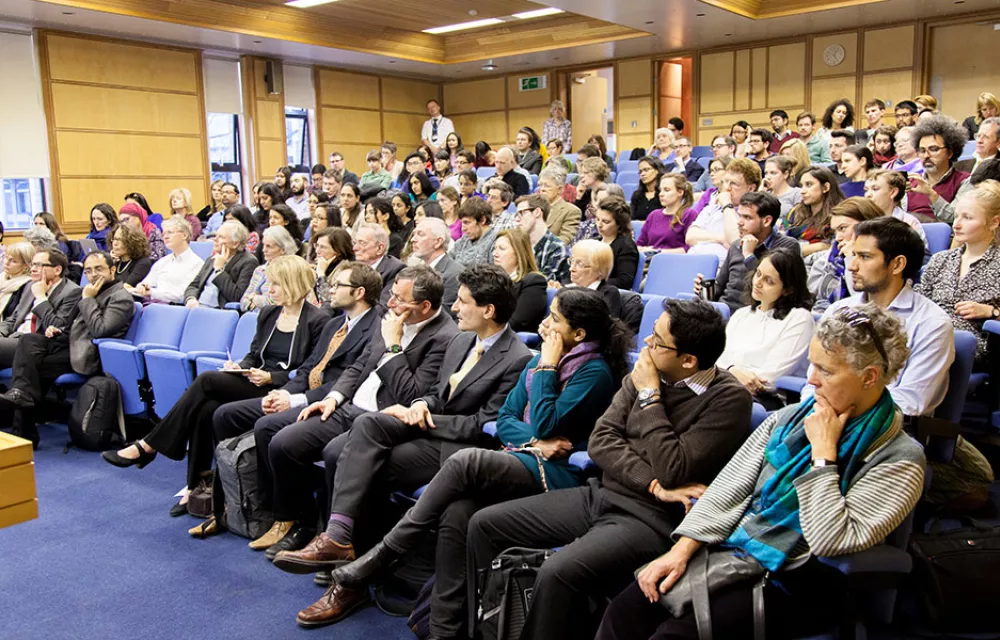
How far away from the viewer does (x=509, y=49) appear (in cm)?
1178

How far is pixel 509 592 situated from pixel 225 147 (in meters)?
10.5

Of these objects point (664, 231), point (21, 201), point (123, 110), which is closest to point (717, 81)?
point (664, 231)

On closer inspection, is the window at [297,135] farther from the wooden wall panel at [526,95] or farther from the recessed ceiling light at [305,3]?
the wooden wall panel at [526,95]

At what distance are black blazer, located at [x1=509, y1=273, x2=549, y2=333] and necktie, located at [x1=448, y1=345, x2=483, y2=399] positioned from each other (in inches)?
36.4

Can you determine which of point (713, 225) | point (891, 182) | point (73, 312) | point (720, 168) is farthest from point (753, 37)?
point (73, 312)

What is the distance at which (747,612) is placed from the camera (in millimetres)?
1797

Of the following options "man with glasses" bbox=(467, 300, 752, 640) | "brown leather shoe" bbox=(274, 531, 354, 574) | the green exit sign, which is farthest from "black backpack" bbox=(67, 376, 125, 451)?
the green exit sign

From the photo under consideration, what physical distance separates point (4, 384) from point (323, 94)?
27.7ft

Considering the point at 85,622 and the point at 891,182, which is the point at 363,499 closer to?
the point at 85,622

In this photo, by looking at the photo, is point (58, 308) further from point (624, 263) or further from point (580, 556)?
point (580, 556)

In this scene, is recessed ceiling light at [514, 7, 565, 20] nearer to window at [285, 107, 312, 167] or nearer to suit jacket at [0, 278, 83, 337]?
window at [285, 107, 312, 167]

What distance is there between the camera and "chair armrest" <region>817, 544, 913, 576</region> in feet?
5.32

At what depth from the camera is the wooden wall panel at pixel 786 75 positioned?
1095 cm

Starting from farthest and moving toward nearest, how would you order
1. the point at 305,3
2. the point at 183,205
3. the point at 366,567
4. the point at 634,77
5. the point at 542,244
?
1. the point at 634,77
2. the point at 305,3
3. the point at 183,205
4. the point at 542,244
5. the point at 366,567
